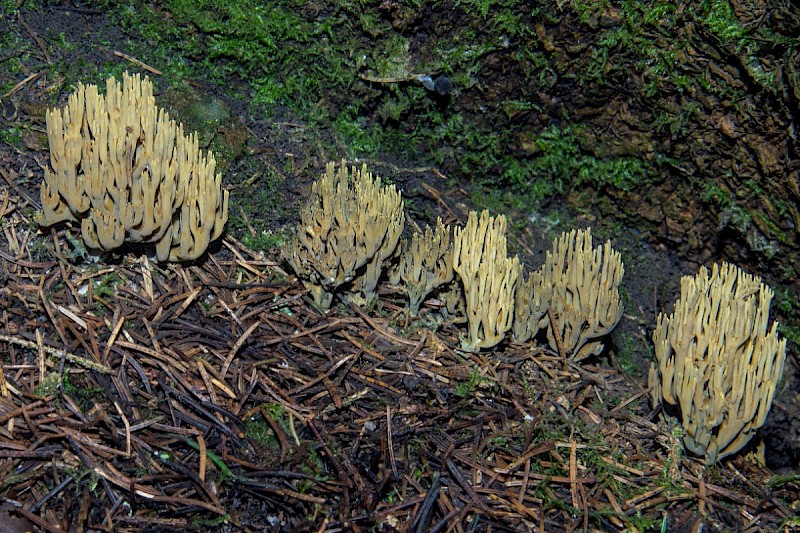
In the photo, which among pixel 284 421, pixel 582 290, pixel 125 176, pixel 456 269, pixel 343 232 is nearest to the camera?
pixel 284 421

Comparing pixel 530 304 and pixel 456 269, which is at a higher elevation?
pixel 456 269

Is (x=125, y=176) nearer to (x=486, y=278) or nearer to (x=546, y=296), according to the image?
(x=486, y=278)

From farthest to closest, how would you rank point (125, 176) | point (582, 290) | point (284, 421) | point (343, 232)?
point (582, 290), point (343, 232), point (125, 176), point (284, 421)

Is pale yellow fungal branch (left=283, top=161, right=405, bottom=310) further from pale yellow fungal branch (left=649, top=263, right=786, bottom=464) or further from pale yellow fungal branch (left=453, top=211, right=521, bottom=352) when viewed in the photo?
pale yellow fungal branch (left=649, top=263, right=786, bottom=464)

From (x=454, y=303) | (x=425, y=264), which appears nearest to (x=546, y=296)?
(x=454, y=303)

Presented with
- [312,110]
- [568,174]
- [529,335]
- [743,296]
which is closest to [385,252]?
[529,335]

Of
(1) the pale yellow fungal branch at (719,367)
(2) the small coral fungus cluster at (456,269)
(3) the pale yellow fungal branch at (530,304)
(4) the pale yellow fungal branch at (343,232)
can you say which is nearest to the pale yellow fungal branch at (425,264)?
(2) the small coral fungus cluster at (456,269)

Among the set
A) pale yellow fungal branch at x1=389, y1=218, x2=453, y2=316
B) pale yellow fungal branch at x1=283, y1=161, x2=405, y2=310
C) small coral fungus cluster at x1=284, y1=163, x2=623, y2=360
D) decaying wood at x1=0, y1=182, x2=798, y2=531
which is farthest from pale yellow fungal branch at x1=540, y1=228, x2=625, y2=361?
pale yellow fungal branch at x1=283, y1=161, x2=405, y2=310
